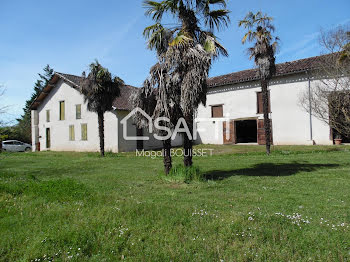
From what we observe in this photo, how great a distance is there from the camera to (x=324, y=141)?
1891 cm

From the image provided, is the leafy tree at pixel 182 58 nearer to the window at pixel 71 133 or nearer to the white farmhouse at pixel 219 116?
the white farmhouse at pixel 219 116

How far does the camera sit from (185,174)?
7.84 meters

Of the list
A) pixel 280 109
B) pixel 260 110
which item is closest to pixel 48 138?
pixel 260 110

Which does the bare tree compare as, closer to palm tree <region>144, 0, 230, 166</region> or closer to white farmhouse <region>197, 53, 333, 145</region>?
palm tree <region>144, 0, 230, 166</region>

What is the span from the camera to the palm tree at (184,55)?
752 centimetres

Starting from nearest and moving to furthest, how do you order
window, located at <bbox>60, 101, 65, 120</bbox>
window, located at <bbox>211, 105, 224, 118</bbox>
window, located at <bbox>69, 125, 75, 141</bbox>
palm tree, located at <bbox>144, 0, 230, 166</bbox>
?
palm tree, located at <bbox>144, 0, 230, 166</bbox> → window, located at <bbox>211, 105, 224, 118</bbox> → window, located at <bbox>69, 125, 75, 141</bbox> → window, located at <bbox>60, 101, 65, 120</bbox>

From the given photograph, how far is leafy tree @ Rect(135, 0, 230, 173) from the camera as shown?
7.52m

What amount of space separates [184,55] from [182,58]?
116 mm

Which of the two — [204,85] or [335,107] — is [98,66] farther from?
[335,107]

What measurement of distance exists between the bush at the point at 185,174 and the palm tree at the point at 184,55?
61cm

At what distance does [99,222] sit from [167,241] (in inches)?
49.8

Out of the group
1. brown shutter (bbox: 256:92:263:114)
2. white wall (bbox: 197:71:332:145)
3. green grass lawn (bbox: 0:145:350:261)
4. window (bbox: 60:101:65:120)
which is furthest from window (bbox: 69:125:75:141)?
green grass lawn (bbox: 0:145:350:261)

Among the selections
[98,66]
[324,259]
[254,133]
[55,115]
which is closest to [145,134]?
[98,66]

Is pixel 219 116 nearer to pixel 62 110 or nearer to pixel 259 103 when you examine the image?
pixel 259 103
